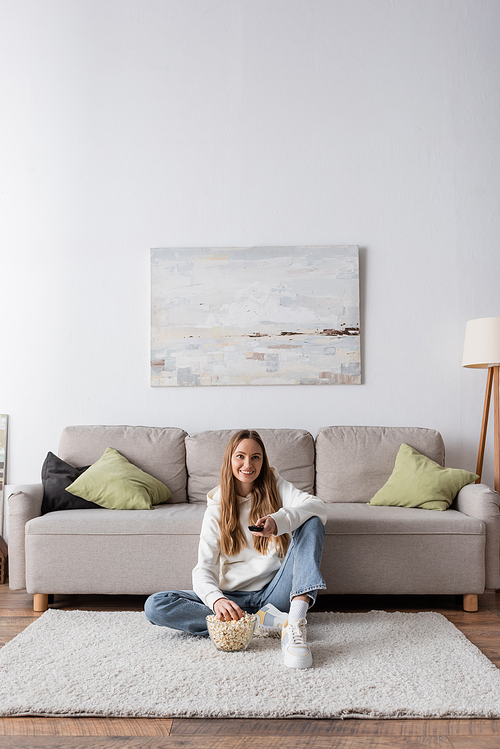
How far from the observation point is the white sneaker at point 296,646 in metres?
1.93

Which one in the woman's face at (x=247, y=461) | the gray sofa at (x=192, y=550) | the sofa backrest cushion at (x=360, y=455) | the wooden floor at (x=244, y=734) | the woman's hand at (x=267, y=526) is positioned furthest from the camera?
the sofa backrest cushion at (x=360, y=455)

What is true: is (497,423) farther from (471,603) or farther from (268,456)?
(268,456)

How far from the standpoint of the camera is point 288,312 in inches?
142

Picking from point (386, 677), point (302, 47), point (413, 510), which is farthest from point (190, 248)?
point (386, 677)

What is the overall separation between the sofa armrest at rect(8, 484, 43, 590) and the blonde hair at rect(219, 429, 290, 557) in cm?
102

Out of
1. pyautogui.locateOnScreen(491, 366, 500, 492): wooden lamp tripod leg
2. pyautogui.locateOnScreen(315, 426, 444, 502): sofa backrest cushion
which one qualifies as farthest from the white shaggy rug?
pyautogui.locateOnScreen(491, 366, 500, 492): wooden lamp tripod leg

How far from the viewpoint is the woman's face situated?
7.47ft

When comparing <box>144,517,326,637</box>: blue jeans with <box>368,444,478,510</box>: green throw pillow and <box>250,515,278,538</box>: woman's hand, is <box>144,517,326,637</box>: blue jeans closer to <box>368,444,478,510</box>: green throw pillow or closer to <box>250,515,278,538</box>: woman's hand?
<box>250,515,278,538</box>: woman's hand

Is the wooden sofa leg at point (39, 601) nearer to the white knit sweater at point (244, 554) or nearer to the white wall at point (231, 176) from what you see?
the white knit sweater at point (244, 554)

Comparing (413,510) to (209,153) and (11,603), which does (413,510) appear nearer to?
(11,603)

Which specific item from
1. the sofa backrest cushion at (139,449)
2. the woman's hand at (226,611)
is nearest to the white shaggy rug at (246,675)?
the woman's hand at (226,611)

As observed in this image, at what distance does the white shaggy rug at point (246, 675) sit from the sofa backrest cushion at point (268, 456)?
934 millimetres

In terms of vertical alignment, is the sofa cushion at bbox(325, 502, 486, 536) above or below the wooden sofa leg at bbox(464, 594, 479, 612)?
above

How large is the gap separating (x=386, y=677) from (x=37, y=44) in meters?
3.96
